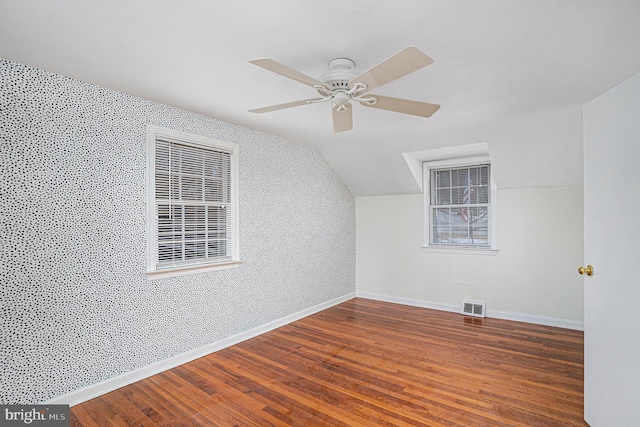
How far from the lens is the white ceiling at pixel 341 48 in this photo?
1.65 metres

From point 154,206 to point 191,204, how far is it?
0.37 metres

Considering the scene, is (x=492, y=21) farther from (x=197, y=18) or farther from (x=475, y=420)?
(x=475, y=420)

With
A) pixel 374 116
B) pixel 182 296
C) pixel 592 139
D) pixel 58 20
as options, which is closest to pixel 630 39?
pixel 592 139

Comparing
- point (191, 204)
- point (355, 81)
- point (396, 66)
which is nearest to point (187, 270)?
point (191, 204)

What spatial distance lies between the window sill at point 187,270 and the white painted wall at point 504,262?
2701 millimetres

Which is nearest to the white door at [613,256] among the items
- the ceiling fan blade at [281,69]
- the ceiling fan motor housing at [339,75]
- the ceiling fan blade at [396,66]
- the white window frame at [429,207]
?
the ceiling fan blade at [396,66]

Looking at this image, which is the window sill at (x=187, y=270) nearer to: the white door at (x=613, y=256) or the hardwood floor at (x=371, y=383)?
the hardwood floor at (x=371, y=383)

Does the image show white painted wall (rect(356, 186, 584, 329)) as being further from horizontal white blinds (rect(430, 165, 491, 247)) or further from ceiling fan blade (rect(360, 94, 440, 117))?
ceiling fan blade (rect(360, 94, 440, 117))

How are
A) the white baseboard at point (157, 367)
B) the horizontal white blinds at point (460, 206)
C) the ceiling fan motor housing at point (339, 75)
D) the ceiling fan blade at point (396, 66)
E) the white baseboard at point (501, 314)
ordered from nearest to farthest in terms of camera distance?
1. the ceiling fan blade at point (396, 66)
2. the ceiling fan motor housing at point (339, 75)
3. the white baseboard at point (157, 367)
4. the white baseboard at point (501, 314)
5. the horizontal white blinds at point (460, 206)

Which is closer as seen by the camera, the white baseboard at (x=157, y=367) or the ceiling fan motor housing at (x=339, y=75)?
the ceiling fan motor housing at (x=339, y=75)

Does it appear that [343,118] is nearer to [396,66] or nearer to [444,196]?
[396,66]

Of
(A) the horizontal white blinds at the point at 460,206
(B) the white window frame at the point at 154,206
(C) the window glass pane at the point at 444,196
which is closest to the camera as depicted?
(B) the white window frame at the point at 154,206

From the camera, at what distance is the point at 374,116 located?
11.2ft

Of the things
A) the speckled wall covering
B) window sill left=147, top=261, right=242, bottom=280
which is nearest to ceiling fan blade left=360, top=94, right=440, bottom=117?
the speckled wall covering
